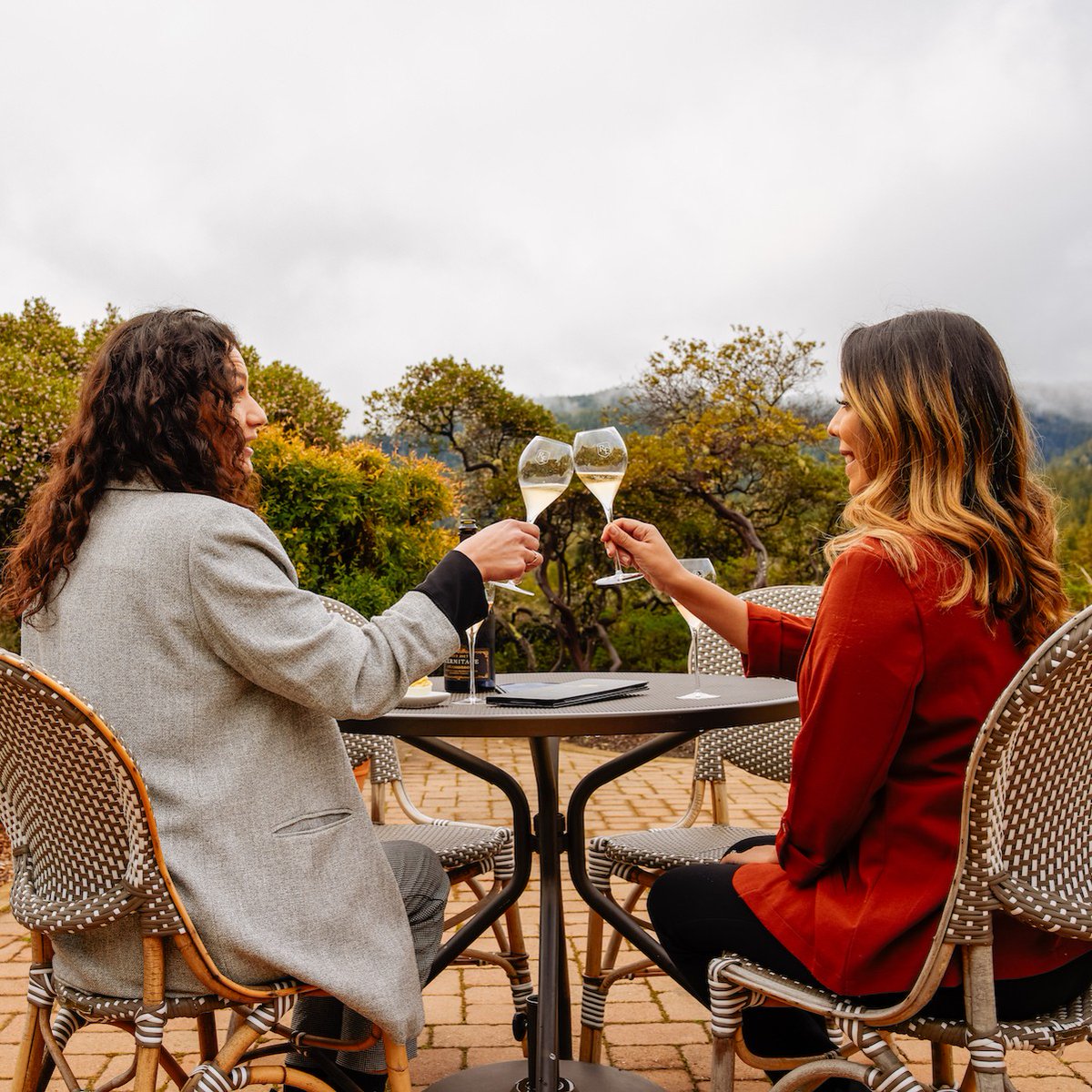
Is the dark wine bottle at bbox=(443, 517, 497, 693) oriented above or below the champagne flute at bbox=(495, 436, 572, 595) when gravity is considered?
below

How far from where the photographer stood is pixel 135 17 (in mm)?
7453

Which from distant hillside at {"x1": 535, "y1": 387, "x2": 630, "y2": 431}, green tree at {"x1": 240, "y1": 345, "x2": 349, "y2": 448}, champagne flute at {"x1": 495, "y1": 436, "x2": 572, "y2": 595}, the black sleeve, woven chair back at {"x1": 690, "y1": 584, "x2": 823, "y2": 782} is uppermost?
distant hillside at {"x1": 535, "y1": 387, "x2": 630, "y2": 431}

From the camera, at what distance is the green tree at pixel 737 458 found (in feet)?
28.6

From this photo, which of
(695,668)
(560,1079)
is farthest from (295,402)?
(560,1079)

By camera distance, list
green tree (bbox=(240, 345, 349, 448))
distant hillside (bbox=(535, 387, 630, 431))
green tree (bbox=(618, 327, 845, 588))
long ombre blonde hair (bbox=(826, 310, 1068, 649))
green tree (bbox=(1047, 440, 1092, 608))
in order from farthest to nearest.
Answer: distant hillside (bbox=(535, 387, 630, 431)) → green tree (bbox=(1047, 440, 1092, 608)) → green tree (bbox=(618, 327, 845, 588)) → green tree (bbox=(240, 345, 349, 448)) → long ombre blonde hair (bbox=(826, 310, 1068, 649))

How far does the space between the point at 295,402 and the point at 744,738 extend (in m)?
6.38

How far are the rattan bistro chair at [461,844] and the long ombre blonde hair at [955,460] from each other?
4.08ft

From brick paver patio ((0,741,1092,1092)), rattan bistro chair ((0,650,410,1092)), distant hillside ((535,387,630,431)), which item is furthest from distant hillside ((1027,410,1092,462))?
rattan bistro chair ((0,650,410,1092))


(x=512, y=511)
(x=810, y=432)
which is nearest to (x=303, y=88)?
(x=512, y=511)

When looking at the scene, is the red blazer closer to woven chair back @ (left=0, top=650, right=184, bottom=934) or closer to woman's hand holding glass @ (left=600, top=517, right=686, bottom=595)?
woman's hand holding glass @ (left=600, top=517, right=686, bottom=595)

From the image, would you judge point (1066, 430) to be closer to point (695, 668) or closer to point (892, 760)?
point (695, 668)

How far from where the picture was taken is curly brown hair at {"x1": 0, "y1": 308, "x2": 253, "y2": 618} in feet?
5.06

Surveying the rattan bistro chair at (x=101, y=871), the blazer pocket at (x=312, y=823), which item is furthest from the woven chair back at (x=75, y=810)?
the blazer pocket at (x=312, y=823)

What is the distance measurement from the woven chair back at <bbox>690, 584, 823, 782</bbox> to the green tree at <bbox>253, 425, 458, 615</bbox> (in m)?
3.56
